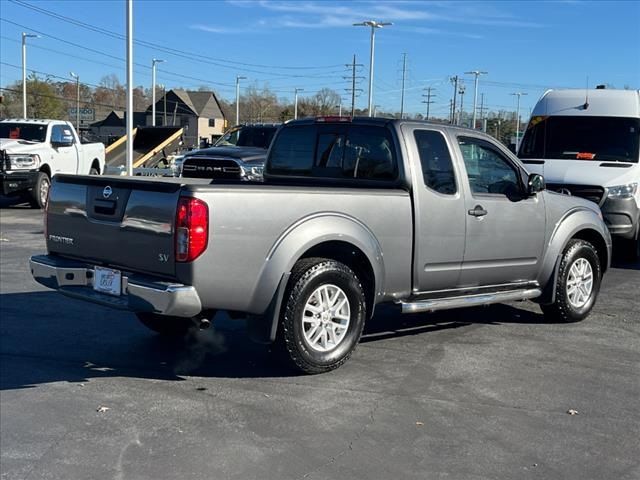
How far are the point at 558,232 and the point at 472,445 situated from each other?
352 centimetres

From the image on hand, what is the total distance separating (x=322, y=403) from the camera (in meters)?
5.05

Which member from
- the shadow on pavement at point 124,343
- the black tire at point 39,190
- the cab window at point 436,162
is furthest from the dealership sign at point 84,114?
the cab window at point 436,162

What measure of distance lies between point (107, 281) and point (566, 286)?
179 inches

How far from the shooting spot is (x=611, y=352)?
21.5 feet

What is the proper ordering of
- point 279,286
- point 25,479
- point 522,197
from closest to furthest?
point 25,479, point 279,286, point 522,197

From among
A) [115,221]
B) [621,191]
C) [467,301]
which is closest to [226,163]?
[621,191]

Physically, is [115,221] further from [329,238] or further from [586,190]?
[586,190]

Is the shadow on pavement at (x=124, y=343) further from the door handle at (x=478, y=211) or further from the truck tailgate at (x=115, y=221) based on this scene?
the door handle at (x=478, y=211)

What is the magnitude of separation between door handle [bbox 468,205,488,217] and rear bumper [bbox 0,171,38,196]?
13460 millimetres

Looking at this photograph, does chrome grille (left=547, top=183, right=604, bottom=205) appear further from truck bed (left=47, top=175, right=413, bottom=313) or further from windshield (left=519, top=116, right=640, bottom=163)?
truck bed (left=47, top=175, right=413, bottom=313)

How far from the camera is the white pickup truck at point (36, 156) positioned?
1703cm

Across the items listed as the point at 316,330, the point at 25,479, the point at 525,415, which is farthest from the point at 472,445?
the point at 25,479

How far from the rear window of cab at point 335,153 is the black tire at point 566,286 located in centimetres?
234

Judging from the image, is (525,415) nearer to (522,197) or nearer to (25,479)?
(522,197)
